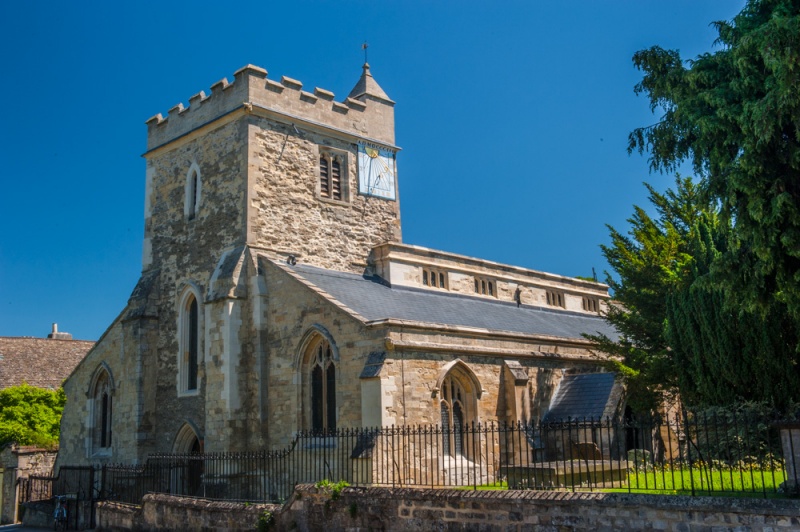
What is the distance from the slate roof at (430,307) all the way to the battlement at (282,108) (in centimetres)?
504

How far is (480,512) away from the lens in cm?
1126

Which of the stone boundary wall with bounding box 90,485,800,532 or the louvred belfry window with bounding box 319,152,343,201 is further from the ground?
the louvred belfry window with bounding box 319,152,343,201

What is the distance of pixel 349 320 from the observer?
60.0 ft

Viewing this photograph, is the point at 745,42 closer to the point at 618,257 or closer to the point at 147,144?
the point at 618,257

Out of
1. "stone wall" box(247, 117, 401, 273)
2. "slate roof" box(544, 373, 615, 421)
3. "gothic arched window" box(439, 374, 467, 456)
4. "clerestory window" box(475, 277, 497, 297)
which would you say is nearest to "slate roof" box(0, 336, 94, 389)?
"stone wall" box(247, 117, 401, 273)

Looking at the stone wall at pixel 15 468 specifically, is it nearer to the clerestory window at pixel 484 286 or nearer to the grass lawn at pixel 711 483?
the clerestory window at pixel 484 286

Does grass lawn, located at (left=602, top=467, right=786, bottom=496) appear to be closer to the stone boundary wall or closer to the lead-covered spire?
the stone boundary wall

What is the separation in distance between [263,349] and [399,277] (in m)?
5.55

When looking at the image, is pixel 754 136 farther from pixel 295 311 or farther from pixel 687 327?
pixel 295 311

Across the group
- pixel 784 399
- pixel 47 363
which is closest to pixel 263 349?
pixel 784 399

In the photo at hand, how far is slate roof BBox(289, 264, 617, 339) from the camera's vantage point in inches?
807

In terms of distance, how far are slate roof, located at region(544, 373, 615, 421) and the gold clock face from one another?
8.92m

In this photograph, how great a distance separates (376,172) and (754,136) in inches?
647

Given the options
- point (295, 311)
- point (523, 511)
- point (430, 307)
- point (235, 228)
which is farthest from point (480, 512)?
point (235, 228)
